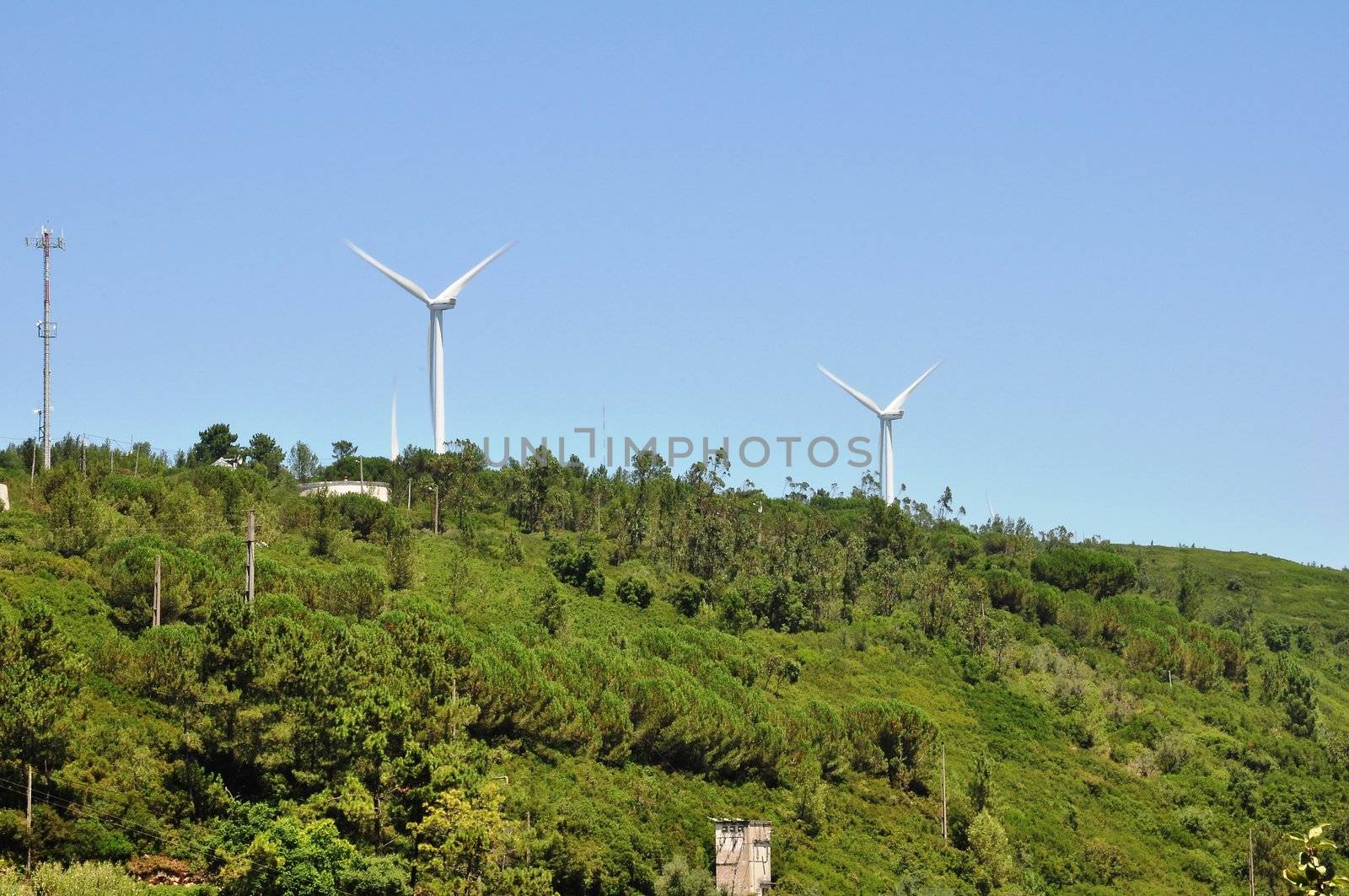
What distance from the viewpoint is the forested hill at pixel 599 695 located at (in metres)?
43.7

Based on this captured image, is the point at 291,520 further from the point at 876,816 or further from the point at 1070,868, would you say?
the point at 1070,868

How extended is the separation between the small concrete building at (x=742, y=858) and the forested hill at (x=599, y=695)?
3.85 feet

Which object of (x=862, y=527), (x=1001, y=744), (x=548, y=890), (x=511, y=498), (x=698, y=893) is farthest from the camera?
(x=862, y=527)

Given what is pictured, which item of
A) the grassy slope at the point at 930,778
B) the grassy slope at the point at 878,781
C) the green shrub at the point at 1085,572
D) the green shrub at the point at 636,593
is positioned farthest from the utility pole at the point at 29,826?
the green shrub at the point at 1085,572

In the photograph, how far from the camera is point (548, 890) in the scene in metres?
43.5

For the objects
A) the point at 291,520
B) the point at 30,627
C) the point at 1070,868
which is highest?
the point at 291,520

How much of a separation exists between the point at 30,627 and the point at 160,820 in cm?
669

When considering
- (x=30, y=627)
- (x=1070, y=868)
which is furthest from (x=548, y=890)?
(x=1070, y=868)

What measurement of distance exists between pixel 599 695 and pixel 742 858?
1151cm

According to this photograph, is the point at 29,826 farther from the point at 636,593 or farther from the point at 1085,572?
the point at 1085,572

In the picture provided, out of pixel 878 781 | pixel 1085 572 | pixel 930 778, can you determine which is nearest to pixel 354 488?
pixel 878 781

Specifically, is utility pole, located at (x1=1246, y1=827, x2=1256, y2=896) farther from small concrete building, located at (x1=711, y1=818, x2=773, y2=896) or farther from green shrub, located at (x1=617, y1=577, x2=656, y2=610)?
green shrub, located at (x1=617, y1=577, x2=656, y2=610)

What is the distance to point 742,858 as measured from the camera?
5491 centimetres

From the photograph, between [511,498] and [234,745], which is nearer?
[234,745]
